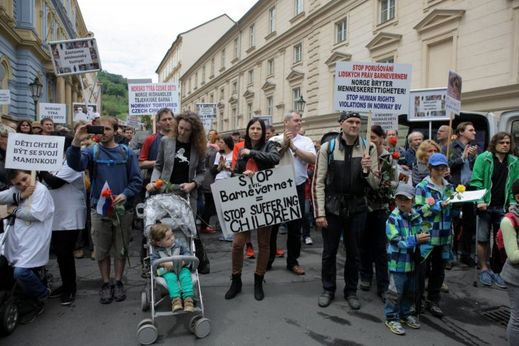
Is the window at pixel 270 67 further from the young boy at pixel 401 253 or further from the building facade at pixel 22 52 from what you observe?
the young boy at pixel 401 253

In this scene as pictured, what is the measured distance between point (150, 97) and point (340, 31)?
15.8m

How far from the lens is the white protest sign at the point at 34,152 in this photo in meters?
4.02

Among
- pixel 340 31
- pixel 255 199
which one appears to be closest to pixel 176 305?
pixel 255 199

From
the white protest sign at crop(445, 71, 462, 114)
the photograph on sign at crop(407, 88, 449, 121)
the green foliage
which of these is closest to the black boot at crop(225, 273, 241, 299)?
the white protest sign at crop(445, 71, 462, 114)

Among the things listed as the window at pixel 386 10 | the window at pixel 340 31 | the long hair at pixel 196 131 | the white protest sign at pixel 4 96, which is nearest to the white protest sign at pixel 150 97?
the white protest sign at pixel 4 96

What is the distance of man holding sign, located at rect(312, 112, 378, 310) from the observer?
164 inches

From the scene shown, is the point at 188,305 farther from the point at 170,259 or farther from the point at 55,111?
the point at 55,111

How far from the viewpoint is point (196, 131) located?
15.2ft

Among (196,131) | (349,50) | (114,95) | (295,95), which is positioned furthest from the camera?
(114,95)

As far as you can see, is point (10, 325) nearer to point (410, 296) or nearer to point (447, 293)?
point (410, 296)

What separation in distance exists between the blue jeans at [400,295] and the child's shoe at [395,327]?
0.04 m

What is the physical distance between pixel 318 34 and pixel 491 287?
68.0 ft

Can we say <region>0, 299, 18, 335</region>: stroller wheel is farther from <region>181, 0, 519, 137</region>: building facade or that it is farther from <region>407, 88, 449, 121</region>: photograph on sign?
<region>181, 0, 519, 137</region>: building facade

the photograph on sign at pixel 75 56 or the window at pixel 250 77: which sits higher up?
the window at pixel 250 77
